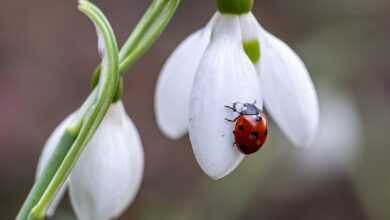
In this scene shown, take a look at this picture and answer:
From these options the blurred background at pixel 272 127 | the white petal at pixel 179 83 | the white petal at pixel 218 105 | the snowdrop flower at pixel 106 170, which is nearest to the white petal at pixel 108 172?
the snowdrop flower at pixel 106 170

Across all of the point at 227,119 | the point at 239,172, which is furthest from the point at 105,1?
the point at 227,119

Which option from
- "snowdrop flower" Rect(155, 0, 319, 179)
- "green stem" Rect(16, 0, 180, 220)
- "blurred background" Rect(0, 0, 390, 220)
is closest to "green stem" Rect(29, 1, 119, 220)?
"green stem" Rect(16, 0, 180, 220)

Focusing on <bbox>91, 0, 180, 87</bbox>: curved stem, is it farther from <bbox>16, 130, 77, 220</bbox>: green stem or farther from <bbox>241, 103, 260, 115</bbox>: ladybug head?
<bbox>241, 103, 260, 115</bbox>: ladybug head

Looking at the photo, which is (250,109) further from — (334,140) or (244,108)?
(334,140)

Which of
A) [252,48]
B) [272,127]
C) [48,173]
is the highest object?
[252,48]

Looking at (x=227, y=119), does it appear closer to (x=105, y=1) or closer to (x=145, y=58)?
(x=145, y=58)

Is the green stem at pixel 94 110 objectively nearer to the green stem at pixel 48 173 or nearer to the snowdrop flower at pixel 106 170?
the green stem at pixel 48 173

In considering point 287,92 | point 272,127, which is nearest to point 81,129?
point 287,92
